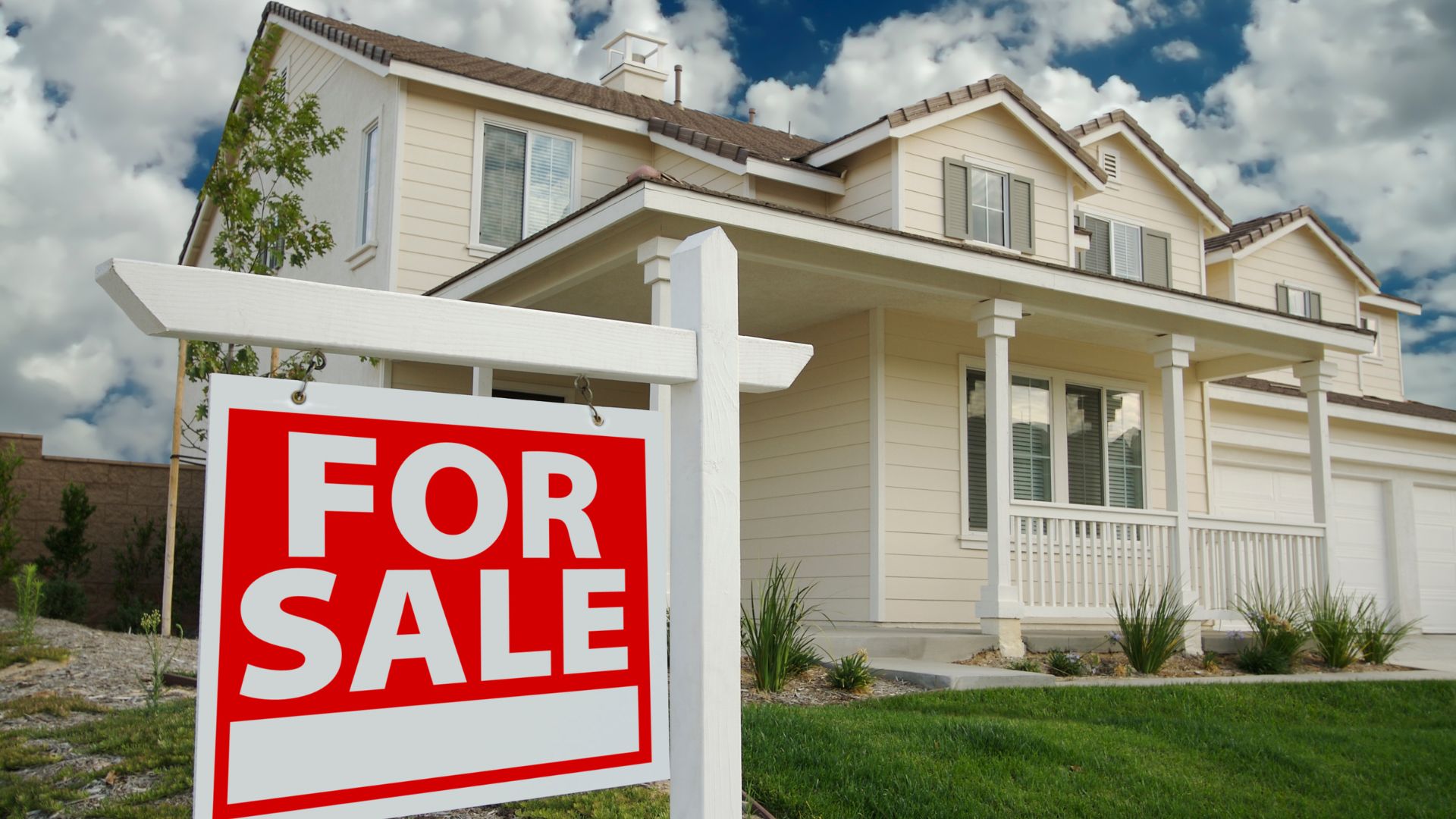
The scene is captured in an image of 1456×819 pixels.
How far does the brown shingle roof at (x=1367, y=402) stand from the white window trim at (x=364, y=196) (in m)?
10.0

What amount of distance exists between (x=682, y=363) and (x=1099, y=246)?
12.6 meters

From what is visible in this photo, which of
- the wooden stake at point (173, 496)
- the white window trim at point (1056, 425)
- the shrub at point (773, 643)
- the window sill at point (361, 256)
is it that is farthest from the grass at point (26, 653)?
the white window trim at point (1056, 425)

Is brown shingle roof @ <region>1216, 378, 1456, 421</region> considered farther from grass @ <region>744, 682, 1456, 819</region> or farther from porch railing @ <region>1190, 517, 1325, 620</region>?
grass @ <region>744, 682, 1456, 819</region>

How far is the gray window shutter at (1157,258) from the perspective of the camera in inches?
562

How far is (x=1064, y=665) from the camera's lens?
8.34m

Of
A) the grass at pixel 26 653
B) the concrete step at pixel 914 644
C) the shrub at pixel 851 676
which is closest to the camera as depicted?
the shrub at pixel 851 676

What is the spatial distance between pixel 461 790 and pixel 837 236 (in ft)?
23.1

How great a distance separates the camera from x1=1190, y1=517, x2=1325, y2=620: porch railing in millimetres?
10258

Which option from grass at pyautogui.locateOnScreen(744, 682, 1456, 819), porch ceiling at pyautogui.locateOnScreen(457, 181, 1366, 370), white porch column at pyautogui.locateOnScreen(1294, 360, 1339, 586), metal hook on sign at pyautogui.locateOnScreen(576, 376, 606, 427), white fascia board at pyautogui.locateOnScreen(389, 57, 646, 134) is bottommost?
grass at pyautogui.locateOnScreen(744, 682, 1456, 819)

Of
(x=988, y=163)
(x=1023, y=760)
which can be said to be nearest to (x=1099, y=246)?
(x=988, y=163)

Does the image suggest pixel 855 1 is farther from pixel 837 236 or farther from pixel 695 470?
pixel 695 470

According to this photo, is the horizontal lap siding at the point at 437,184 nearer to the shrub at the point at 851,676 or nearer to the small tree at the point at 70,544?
the small tree at the point at 70,544

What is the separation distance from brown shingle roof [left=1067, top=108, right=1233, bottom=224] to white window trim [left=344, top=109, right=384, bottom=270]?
7888mm

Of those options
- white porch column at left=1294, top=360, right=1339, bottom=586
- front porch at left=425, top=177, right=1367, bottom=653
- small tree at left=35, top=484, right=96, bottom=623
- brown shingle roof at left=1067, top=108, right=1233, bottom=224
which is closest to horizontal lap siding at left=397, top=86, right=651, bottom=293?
front porch at left=425, top=177, right=1367, bottom=653
